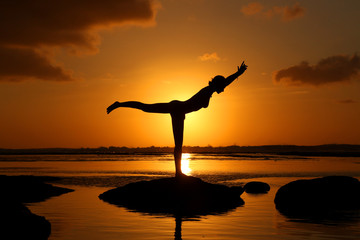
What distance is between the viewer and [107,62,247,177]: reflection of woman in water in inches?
922

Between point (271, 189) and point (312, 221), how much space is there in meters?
15.4

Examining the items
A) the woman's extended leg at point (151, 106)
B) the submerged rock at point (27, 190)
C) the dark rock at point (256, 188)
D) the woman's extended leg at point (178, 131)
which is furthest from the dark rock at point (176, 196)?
the dark rock at point (256, 188)

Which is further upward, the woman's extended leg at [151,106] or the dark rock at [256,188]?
the woman's extended leg at [151,106]

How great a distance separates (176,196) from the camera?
2261 cm

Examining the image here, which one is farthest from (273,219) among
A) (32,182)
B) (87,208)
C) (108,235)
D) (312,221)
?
(32,182)

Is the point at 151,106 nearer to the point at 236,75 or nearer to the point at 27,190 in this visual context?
the point at 236,75

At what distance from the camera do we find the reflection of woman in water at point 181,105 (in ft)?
76.8

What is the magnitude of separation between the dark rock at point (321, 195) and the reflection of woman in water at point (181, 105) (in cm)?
604

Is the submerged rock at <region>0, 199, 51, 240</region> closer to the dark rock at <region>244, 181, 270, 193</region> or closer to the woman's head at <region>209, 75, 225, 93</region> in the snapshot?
the woman's head at <region>209, 75, 225, 93</region>

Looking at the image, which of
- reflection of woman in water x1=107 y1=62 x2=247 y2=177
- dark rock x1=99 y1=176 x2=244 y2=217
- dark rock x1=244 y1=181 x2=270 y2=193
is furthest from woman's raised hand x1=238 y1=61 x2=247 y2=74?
dark rock x1=244 y1=181 x2=270 y2=193

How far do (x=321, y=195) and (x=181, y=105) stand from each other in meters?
9.14

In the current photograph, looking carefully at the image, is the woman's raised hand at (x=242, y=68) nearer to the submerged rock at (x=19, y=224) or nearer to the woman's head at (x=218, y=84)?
the woman's head at (x=218, y=84)

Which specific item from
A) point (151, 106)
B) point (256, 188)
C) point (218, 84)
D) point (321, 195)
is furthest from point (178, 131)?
point (256, 188)

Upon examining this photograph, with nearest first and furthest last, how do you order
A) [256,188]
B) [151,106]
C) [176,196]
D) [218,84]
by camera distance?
[176,196], [218,84], [151,106], [256,188]
